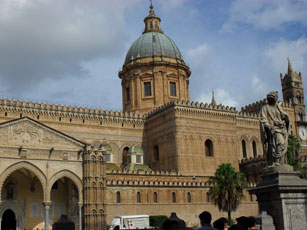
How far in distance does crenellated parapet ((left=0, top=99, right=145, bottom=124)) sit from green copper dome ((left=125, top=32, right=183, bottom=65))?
893 centimetres

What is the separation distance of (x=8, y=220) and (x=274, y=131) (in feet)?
99.5

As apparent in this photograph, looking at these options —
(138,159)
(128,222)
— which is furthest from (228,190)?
(138,159)

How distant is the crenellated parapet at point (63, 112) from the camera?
42.0m

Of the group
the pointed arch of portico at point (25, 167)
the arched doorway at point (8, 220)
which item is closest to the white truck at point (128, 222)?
the pointed arch of portico at point (25, 167)

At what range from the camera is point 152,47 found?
54.3 m

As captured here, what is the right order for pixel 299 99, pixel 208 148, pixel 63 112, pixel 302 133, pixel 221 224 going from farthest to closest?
1. pixel 299 99
2. pixel 302 133
3. pixel 208 148
4. pixel 63 112
5. pixel 221 224

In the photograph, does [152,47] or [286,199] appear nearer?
[286,199]

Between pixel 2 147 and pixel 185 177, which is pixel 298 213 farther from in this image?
pixel 185 177

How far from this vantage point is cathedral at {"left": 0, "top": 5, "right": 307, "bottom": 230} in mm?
34031

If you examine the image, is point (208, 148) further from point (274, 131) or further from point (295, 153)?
point (274, 131)

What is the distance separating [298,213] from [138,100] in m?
43.7

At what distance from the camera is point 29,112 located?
42562mm

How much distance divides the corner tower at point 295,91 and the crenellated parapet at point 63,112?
24.4 meters

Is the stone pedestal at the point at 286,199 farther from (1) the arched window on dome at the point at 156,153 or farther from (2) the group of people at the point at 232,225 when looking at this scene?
(1) the arched window on dome at the point at 156,153
